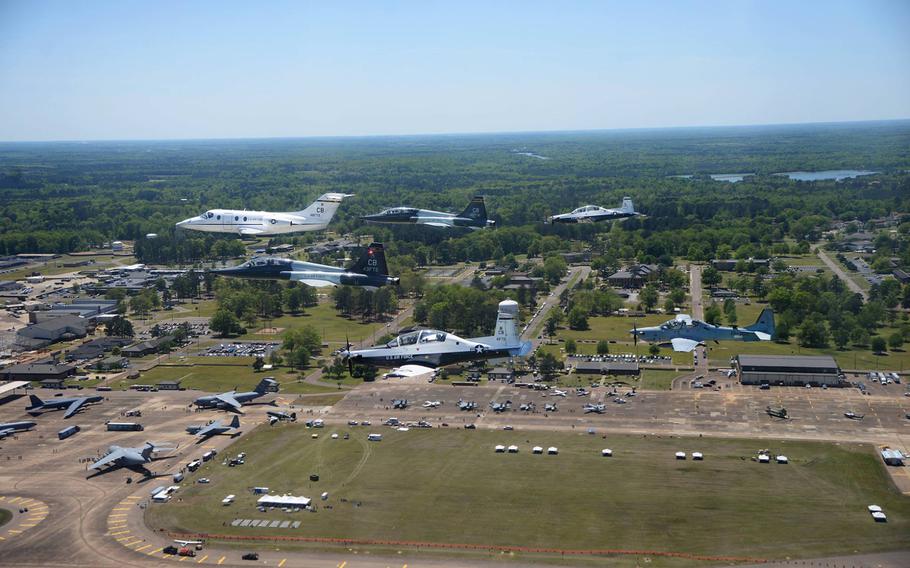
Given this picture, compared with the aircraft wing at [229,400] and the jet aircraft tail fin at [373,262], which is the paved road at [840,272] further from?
the aircraft wing at [229,400]

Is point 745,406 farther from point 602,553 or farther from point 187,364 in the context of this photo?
point 187,364

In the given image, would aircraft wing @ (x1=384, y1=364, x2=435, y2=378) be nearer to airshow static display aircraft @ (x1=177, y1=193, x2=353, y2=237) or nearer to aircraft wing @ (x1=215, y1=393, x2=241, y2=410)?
aircraft wing @ (x1=215, y1=393, x2=241, y2=410)

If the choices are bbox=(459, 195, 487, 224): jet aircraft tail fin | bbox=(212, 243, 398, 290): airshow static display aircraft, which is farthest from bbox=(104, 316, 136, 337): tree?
bbox=(459, 195, 487, 224): jet aircraft tail fin

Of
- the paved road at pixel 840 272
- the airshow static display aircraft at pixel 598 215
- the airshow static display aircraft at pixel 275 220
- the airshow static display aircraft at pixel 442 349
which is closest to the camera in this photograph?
the airshow static display aircraft at pixel 442 349

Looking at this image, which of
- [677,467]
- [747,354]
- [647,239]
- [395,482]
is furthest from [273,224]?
[647,239]

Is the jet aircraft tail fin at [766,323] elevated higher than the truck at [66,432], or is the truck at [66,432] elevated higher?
the jet aircraft tail fin at [766,323]

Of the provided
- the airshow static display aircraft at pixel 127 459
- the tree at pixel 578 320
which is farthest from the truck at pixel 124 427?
the tree at pixel 578 320

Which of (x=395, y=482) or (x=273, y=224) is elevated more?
(x=273, y=224)
